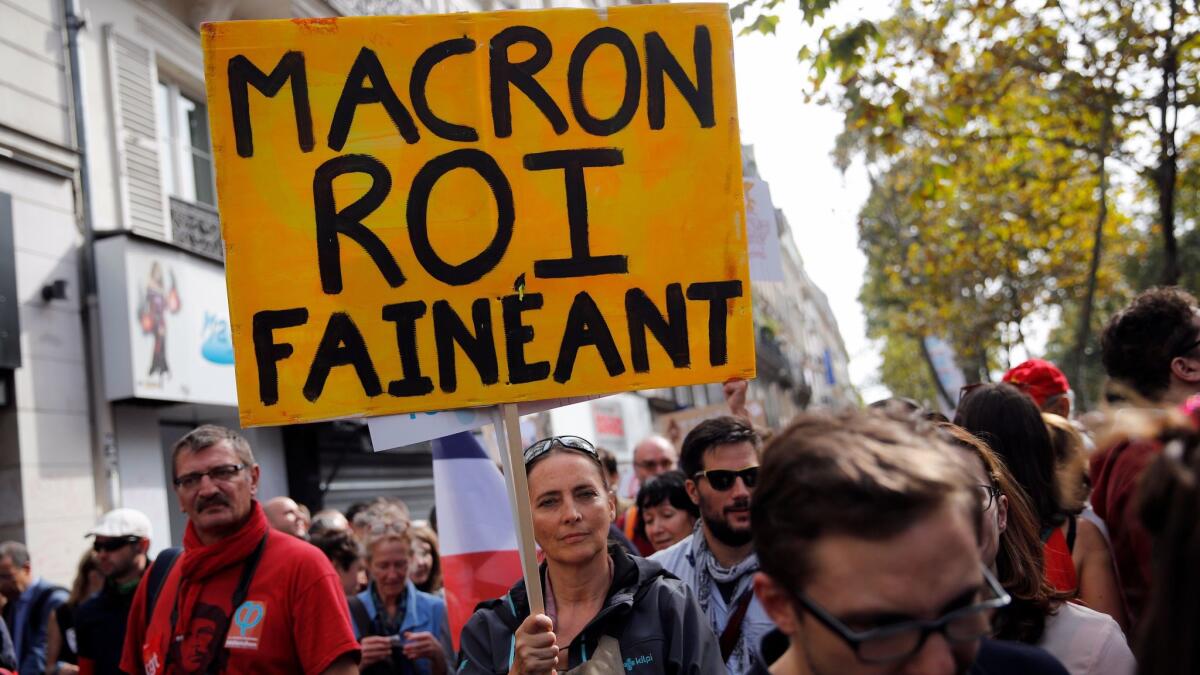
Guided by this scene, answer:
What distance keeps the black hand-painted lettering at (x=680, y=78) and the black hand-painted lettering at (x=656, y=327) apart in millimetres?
522

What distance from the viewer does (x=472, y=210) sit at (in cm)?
331

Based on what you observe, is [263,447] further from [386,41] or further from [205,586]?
[386,41]

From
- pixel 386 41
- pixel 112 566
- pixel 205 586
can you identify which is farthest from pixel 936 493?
pixel 112 566

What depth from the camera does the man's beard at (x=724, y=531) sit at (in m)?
4.00

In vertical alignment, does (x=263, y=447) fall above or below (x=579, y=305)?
below

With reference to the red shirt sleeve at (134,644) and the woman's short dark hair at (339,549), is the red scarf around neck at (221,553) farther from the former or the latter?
the woman's short dark hair at (339,549)

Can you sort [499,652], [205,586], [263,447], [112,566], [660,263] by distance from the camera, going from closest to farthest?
[499,652]
[660,263]
[205,586]
[112,566]
[263,447]

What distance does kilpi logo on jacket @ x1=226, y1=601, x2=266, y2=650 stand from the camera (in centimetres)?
367

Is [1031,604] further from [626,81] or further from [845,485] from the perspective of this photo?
[626,81]

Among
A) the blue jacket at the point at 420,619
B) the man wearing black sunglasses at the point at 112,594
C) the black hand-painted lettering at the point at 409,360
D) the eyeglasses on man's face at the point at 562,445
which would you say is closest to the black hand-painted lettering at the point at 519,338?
the black hand-painted lettering at the point at 409,360

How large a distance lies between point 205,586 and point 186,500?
0.99 ft

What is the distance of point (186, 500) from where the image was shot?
3.99 m

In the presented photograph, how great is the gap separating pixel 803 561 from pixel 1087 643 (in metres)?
1.15

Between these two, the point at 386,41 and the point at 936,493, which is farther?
the point at 386,41
